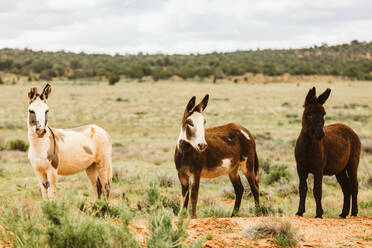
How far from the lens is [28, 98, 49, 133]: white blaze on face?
722 cm

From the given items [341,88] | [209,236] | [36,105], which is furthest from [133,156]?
[341,88]

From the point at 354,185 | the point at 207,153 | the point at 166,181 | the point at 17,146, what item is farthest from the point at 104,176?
the point at 17,146

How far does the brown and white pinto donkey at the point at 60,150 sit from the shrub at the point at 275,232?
11.6 ft

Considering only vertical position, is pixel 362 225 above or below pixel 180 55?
below

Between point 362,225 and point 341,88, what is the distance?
49815 mm

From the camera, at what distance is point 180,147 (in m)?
7.77

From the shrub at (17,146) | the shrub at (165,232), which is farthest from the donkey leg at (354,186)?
the shrub at (17,146)

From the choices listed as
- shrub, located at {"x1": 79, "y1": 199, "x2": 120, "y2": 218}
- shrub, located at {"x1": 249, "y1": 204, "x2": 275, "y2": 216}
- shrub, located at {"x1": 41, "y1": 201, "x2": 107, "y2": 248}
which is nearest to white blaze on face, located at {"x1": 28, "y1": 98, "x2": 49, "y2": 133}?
shrub, located at {"x1": 79, "y1": 199, "x2": 120, "y2": 218}

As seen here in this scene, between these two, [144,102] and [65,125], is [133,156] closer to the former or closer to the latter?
[65,125]

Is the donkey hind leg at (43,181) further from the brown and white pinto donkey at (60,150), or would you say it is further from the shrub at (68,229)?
the shrub at (68,229)

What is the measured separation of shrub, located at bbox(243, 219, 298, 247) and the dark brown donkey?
71.1 inches

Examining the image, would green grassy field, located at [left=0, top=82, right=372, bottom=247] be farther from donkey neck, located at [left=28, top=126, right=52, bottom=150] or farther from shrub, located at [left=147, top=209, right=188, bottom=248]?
donkey neck, located at [left=28, top=126, right=52, bottom=150]

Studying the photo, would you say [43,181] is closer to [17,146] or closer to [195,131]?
[195,131]

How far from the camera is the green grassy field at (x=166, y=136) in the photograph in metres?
9.88
